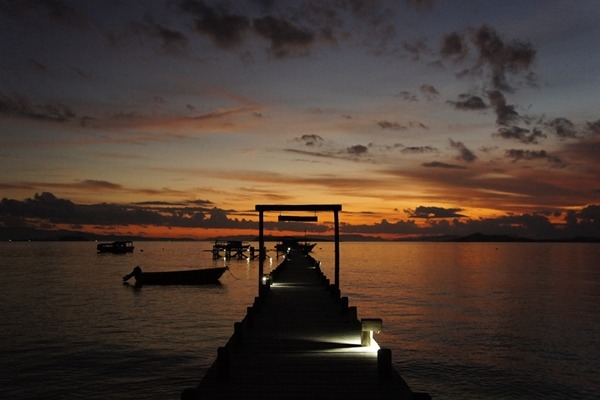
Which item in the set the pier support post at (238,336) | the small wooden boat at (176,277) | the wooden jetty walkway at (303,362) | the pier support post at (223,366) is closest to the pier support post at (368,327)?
the wooden jetty walkway at (303,362)

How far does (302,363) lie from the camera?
12.1 meters

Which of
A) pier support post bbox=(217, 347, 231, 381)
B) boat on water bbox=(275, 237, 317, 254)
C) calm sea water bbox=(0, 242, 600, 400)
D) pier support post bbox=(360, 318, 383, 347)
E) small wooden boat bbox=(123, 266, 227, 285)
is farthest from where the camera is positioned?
boat on water bbox=(275, 237, 317, 254)

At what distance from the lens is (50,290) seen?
5156cm

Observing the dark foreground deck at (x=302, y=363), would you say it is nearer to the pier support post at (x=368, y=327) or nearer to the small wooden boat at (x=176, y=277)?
the pier support post at (x=368, y=327)

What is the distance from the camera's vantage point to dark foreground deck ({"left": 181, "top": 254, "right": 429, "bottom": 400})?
991 centimetres

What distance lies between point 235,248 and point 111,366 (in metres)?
87.6

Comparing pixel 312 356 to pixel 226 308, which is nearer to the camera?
pixel 312 356

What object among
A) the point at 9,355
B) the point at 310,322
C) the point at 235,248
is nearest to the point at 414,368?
the point at 310,322

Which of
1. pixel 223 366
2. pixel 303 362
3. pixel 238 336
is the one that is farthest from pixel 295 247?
pixel 223 366

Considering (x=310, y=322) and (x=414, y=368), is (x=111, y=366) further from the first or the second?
(x=414, y=368)

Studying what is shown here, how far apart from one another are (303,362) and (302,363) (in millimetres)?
97

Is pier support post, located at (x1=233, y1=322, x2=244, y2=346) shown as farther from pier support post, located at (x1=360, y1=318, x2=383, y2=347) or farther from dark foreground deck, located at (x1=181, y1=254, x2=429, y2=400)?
pier support post, located at (x1=360, y1=318, x2=383, y2=347)

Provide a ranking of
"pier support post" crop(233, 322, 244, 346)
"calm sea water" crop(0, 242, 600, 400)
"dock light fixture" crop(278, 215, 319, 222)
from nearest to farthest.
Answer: "pier support post" crop(233, 322, 244, 346), "calm sea water" crop(0, 242, 600, 400), "dock light fixture" crop(278, 215, 319, 222)

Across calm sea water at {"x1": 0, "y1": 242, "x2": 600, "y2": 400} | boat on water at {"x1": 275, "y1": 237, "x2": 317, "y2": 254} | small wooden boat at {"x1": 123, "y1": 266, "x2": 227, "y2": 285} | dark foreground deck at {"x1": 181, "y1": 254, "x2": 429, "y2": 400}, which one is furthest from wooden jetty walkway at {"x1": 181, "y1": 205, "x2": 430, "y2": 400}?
boat on water at {"x1": 275, "y1": 237, "x2": 317, "y2": 254}
